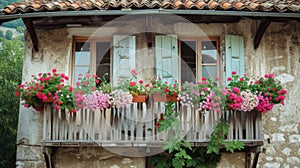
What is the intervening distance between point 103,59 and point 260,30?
294cm

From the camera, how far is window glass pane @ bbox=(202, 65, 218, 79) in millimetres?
8734

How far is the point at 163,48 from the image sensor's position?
339 inches

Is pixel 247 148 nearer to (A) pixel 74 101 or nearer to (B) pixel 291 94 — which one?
(B) pixel 291 94

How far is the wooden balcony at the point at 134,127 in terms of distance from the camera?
7715mm

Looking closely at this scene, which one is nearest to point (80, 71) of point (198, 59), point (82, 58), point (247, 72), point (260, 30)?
point (82, 58)

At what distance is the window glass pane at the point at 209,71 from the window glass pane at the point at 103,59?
180cm

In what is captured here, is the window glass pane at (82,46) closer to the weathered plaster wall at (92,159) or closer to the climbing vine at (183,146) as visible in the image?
the weathered plaster wall at (92,159)

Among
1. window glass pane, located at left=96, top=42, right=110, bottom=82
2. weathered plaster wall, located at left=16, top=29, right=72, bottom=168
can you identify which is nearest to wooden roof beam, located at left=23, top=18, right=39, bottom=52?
weathered plaster wall, located at left=16, top=29, right=72, bottom=168

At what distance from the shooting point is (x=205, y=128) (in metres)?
7.82

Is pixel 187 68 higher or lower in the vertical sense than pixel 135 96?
higher

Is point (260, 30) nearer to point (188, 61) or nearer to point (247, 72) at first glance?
point (247, 72)

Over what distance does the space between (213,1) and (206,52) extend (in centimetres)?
108

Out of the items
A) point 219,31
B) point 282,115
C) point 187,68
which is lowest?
point 282,115

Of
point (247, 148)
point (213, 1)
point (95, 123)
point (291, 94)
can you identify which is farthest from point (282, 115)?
point (95, 123)
